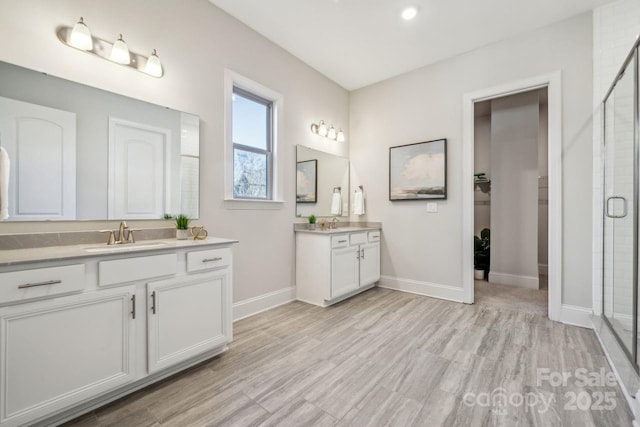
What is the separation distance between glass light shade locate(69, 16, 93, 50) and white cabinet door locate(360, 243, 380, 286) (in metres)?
3.12

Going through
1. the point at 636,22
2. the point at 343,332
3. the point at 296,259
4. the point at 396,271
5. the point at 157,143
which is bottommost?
the point at 343,332

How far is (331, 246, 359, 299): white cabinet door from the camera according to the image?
312cm

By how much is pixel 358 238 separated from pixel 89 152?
2.74 metres

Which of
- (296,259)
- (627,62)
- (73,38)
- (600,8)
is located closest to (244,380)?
(296,259)

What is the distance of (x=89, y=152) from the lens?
1844mm

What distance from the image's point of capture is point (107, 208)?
1.92 meters

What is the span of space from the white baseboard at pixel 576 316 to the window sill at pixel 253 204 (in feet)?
10.1

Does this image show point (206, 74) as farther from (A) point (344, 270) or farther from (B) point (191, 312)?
(A) point (344, 270)

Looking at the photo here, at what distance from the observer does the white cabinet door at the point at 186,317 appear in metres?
1.67

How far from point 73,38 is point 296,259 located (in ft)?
8.79

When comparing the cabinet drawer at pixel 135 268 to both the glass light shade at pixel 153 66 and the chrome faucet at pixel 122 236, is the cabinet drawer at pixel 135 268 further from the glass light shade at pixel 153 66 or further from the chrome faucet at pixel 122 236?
the glass light shade at pixel 153 66

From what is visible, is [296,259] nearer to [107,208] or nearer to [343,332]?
[343,332]

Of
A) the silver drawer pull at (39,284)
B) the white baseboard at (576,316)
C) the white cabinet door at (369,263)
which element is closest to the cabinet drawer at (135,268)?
the silver drawer pull at (39,284)

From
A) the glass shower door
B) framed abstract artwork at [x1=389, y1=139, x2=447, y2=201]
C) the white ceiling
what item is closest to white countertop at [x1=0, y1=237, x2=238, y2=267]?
the white ceiling
